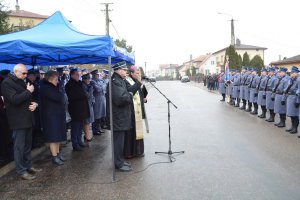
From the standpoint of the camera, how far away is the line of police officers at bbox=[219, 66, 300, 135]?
1023 cm

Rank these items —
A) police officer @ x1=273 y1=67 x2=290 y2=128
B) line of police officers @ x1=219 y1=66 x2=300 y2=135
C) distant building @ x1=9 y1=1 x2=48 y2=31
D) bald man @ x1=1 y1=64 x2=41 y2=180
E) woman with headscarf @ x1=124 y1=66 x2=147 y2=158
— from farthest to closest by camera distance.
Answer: distant building @ x1=9 y1=1 x2=48 y2=31 → police officer @ x1=273 y1=67 x2=290 y2=128 → line of police officers @ x1=219 y1=66 x2=300 y2=135 → woman with headscarf @ x1=124 y1=66 x2=147 y2=158 → bald man @ x1=1 y1=64 x2=41 y2=180

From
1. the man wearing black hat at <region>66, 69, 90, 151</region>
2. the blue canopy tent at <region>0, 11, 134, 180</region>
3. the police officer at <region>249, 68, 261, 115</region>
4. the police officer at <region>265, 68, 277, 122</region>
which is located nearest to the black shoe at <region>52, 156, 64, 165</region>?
the man wearing black hat at <region>66, 69, 90, 151</region>

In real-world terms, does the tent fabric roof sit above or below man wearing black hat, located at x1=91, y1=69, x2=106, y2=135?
above

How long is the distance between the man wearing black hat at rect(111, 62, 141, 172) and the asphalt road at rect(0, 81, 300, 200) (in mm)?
493

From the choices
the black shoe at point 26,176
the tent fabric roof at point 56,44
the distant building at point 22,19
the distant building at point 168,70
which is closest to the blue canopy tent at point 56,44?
the tent fabric roof at point 56,44

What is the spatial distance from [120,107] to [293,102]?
6.29 meters

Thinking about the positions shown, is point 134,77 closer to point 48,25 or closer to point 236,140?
point 48,25

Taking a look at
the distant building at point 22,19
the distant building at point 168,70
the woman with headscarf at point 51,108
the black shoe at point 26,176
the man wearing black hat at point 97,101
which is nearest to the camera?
the black shoe at point 26,176

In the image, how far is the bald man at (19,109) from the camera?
221 inches

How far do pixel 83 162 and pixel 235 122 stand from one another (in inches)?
279

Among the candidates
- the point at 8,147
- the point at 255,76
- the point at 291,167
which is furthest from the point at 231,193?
the point at 255,76

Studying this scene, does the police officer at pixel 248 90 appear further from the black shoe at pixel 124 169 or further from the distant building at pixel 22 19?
the distant building at pixel 22 19

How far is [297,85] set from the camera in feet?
33.5

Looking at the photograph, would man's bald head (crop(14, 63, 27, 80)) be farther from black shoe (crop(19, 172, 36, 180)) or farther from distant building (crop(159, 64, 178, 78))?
distant building (crop(159, 64, 178, 78))
